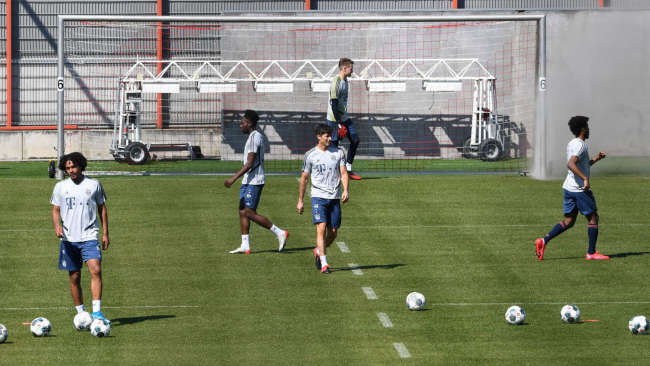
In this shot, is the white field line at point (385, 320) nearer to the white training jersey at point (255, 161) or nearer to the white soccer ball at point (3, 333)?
the white soccer ball at point (3, 333)

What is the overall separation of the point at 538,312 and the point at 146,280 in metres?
5.31

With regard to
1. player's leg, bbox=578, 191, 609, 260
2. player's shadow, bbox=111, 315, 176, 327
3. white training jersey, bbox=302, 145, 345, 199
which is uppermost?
white training jersey, bbox=302, 145, 345, 199

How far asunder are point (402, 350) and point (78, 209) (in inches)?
152

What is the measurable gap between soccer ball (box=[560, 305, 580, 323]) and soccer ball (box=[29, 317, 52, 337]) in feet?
18.5

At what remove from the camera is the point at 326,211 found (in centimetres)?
1482

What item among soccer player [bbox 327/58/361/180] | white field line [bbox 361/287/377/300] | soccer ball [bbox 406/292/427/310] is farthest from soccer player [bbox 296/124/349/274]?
soccer player [bbox 327/58/361/180]

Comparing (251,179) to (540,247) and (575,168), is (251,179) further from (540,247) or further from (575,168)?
(575,168)

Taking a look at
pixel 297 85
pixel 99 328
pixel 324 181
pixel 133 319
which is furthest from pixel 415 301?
pixel 297 85

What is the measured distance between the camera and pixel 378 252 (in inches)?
648

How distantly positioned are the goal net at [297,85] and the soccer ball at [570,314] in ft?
55.4

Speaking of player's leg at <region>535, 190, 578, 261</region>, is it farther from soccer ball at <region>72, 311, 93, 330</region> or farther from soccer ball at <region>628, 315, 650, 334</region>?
soccer ball at <region>72, 311, 93, 330</region>

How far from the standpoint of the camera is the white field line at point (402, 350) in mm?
10703

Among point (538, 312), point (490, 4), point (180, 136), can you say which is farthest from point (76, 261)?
point (490, 4)

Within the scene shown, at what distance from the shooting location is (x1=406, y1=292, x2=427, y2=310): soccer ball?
1261 cm
